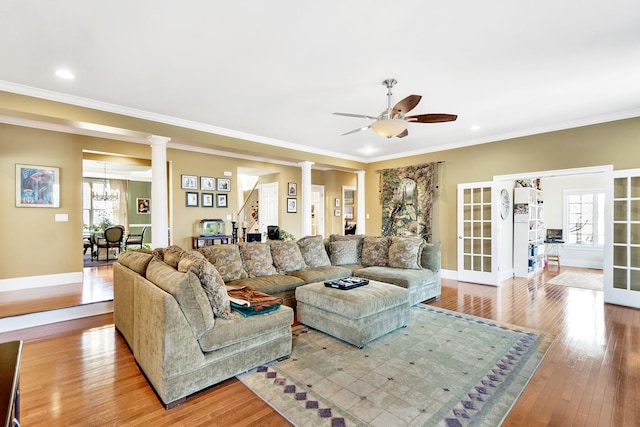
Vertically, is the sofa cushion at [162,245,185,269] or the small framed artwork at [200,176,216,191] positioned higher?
the small framed artwork at [200,176,216,191]

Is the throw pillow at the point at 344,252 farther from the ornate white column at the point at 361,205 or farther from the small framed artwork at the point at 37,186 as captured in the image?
the small framed artwork at the point at 37,186

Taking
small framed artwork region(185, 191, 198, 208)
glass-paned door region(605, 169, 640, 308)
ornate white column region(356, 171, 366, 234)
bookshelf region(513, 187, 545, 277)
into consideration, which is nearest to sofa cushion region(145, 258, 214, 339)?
small framed artwork region(185, 191, 198, 208)

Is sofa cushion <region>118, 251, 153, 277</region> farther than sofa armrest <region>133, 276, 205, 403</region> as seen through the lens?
Yes

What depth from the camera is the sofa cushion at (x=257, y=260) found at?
4090 millimetres

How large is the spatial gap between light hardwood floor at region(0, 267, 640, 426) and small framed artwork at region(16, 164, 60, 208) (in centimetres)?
256

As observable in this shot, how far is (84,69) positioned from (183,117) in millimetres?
1514

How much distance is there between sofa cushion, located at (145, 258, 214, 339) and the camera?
2.18 m

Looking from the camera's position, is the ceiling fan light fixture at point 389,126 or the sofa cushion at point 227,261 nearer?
the ceiling fan light fixture at point 389,126

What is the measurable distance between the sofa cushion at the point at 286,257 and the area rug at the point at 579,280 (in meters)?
4.94

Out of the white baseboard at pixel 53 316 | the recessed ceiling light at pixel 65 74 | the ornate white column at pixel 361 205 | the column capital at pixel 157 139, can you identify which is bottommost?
the white baseboard at pixel 53 316

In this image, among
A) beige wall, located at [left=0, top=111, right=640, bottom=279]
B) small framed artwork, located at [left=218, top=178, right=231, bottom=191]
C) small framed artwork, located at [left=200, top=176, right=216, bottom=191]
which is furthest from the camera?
small framed artwork, located at [left=218, top=178, right=231, bottom=191]

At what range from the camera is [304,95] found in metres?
3.70

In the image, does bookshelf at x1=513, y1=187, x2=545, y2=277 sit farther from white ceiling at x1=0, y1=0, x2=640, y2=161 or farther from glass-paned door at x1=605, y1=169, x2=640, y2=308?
white ceiling at x1=0, y1=0, x2=640, y2=161

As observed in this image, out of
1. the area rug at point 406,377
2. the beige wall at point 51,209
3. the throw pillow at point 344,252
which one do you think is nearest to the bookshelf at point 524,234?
the area rug at point 406,377
